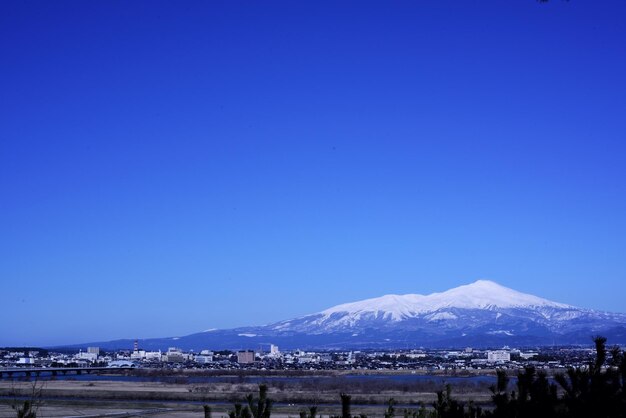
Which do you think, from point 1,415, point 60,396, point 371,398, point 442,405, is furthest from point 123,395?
point 442,405

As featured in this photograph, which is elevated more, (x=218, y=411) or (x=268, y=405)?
(x=268, y=405)

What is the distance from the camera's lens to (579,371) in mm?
Result: 8812

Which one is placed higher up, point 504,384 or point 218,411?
point 504,384

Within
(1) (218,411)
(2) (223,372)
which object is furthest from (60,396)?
(2) (223,372)

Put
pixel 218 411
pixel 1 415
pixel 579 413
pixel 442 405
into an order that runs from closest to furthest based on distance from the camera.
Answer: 1. pixel 579 413
2. pixel 442 405
3. pixel 1 415
4. pixel 218 411

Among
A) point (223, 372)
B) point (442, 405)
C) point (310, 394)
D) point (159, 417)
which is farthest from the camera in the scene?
point (223, 372)

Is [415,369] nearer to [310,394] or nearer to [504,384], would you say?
[310,394]

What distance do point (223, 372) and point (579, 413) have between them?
15357 centimetres

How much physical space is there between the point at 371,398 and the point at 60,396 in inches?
1389

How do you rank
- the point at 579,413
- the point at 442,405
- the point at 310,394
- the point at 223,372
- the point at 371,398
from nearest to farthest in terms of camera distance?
the point at 579,413 < the point at 442,405 < the point at 371,398 < the point at 310,394 < the point at 223,372

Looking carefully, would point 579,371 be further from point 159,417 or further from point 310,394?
point 310,394

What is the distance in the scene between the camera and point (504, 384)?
10492mm

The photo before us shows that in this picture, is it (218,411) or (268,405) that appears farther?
(218,411)

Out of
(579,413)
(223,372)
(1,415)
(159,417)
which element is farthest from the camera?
(223,372)
